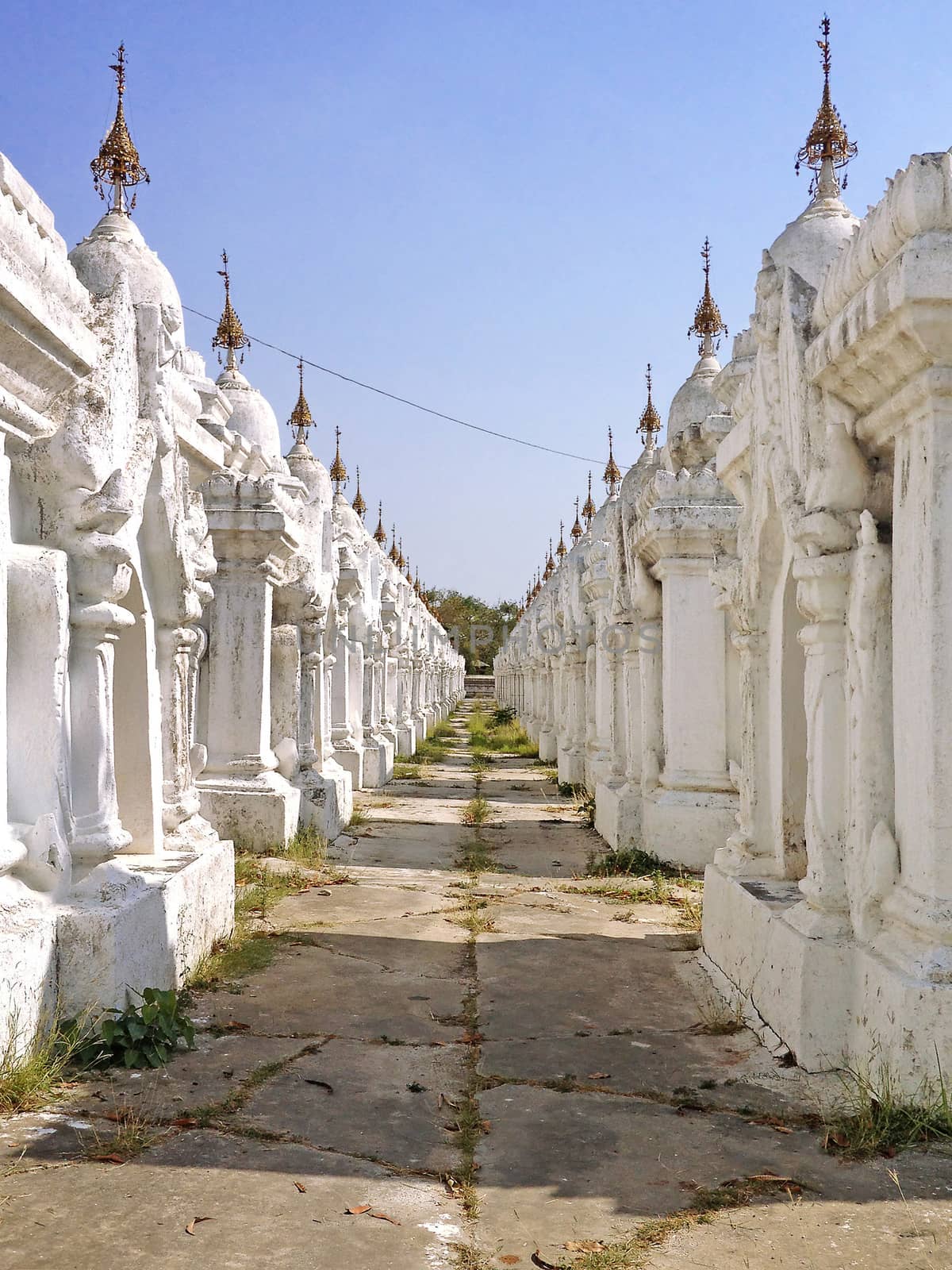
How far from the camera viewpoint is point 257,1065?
4.02 metres

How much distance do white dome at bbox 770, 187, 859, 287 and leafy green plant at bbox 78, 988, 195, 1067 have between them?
15.6ft

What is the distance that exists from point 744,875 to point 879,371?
2513mm

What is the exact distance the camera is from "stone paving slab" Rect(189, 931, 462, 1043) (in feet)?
14.9

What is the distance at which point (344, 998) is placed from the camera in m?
5.00

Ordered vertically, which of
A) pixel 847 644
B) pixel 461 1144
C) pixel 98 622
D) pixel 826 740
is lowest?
pixel 461 1144

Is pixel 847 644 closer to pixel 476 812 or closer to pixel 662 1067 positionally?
pixel 662 1067

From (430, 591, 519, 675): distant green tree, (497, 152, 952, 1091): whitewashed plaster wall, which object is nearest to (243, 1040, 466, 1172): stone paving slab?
(497, 152, 952, 1091): whitewashed plaster wall

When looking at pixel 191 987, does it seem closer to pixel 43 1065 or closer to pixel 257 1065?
pixel 257 1065

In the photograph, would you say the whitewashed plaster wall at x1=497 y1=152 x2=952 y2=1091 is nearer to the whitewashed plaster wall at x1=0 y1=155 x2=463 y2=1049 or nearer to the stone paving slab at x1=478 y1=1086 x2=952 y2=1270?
the stone paving slab at x1=478 y1=1086 x2=952 y2=1270

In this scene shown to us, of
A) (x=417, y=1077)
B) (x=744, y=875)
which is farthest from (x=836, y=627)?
(x=417, y=1077)

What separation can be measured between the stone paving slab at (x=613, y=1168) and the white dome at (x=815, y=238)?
14.5ft

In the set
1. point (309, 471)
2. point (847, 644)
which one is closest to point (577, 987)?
point (847, 644)

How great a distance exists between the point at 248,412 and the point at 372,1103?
24.8 feet

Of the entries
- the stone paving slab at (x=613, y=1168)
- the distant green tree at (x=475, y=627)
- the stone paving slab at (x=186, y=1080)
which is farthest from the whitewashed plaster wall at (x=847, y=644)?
the distant green tree at (x=475, y=627)
